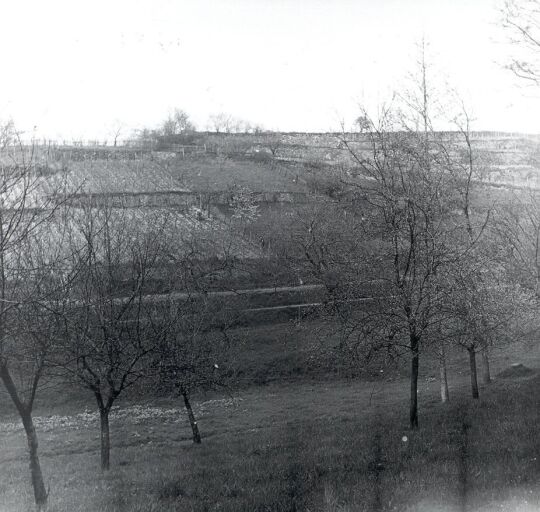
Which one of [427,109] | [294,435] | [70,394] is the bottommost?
[70,394]

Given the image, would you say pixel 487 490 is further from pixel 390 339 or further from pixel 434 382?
pixel 434 382

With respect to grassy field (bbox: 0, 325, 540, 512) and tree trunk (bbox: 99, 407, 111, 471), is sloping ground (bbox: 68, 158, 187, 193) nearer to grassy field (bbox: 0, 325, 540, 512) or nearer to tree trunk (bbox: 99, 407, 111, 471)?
grassy field (bbox: 0, 325, 540, 512)

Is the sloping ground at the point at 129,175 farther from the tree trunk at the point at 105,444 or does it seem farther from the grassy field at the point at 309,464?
the tree trunk at the point at 105,444

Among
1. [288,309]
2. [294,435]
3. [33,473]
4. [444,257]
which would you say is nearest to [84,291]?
[33,473]

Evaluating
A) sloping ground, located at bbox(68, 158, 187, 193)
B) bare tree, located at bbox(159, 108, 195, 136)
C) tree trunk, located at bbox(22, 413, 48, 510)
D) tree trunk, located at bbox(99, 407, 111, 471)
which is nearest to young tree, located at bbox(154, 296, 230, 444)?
tree trunk, located at bbox(99, 407, 111, 471)

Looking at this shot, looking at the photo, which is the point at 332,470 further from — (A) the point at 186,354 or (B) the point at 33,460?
(A) the point at 186,354

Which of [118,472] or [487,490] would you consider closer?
[487,490]

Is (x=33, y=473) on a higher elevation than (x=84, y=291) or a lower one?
lower
